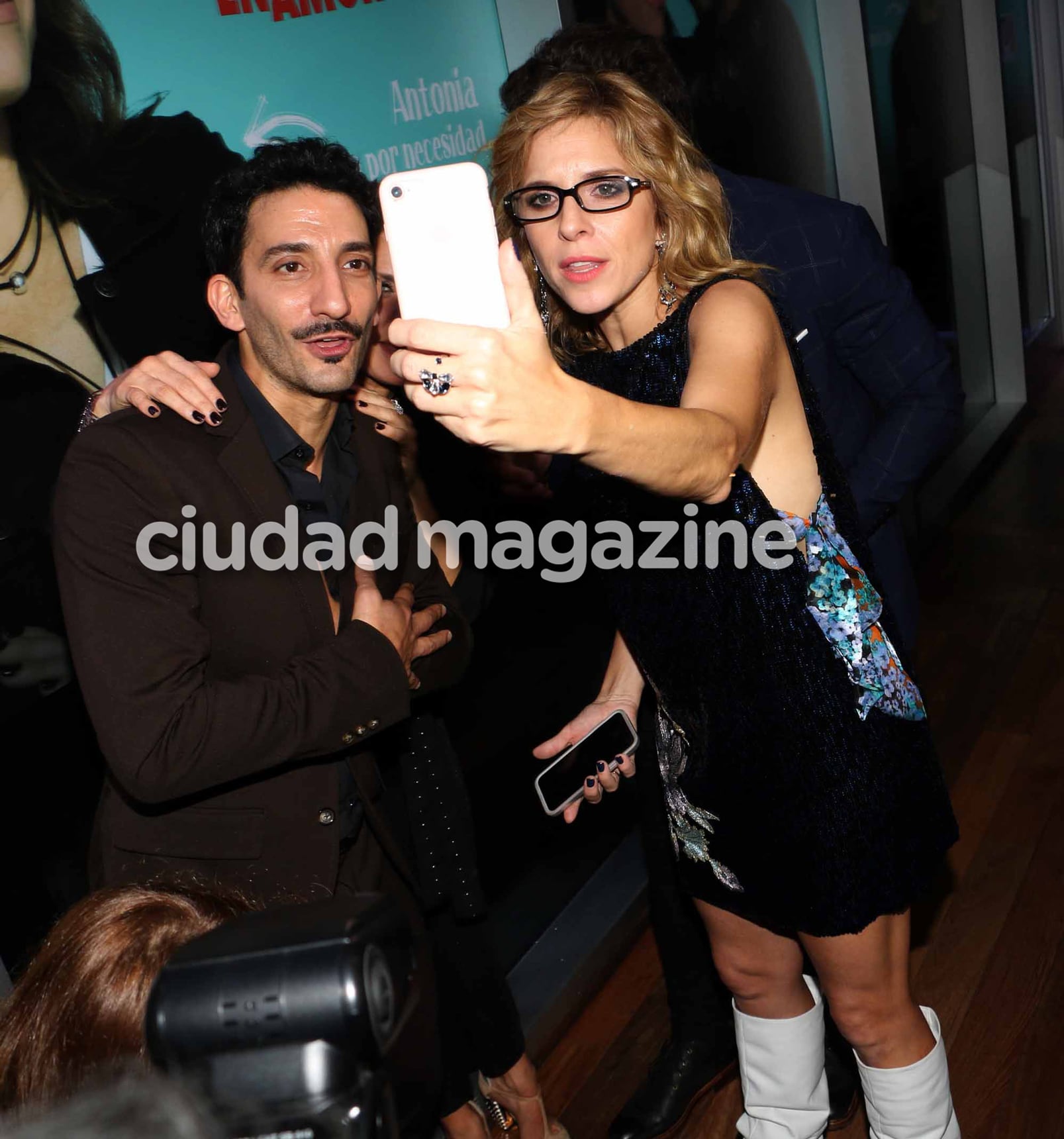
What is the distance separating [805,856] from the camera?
→ 5.28ft

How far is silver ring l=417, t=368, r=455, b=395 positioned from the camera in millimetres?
924

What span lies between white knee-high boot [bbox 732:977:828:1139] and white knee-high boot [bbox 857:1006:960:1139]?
0.15 metres

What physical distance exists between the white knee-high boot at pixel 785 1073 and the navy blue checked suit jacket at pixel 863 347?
2.34 ft

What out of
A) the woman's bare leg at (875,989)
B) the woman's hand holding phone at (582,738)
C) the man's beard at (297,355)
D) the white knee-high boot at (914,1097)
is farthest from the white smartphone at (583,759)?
the man's beard at (297,355)

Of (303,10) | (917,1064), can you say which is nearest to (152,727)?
(917,1064)

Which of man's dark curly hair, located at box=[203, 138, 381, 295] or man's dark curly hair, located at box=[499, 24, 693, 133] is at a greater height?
man's dark curly hair, located at box=[499, 24, 693, 133]

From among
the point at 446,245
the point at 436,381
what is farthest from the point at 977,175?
the point at 436,381

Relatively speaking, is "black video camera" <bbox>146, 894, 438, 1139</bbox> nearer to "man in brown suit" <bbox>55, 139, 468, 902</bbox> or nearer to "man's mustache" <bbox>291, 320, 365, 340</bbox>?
"man in brown suit" <bbox>55, 139, 468, 902</bbox>

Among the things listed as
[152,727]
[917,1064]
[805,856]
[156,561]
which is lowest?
[917,1064]

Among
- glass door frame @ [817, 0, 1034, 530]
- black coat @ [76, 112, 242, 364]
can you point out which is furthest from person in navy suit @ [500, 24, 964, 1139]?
glass door frame @ [817, 0, 1034, 530]

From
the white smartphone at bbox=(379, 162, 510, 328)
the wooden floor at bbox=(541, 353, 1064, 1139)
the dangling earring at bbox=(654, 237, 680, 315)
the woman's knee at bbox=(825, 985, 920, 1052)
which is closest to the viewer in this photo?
the white smartphone at bbox=(379, 162, 510, 328)

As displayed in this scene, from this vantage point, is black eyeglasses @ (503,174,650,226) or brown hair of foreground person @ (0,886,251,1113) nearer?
brown hair of foreground person @ (0,886,251,1113)

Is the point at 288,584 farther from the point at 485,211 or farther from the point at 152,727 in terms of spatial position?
the point at 485,211

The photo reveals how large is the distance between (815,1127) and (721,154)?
113 inches
